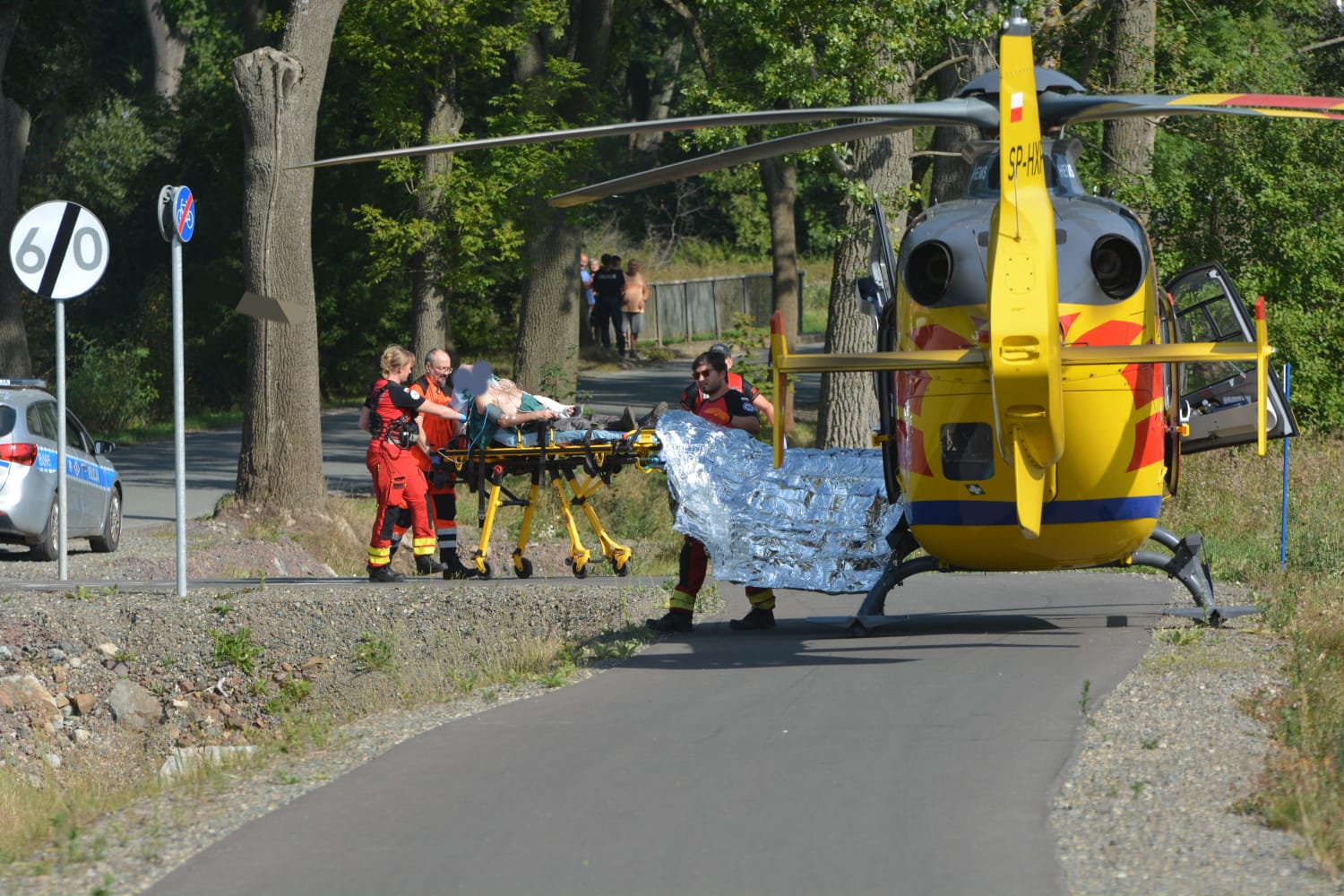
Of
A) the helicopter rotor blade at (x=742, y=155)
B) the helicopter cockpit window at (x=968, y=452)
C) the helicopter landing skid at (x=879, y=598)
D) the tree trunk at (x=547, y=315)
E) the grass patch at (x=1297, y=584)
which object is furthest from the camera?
the tree trunk at (x=547, y=315)

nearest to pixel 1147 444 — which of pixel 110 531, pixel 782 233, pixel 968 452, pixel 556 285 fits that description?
pixel 968 452

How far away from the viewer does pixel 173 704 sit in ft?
43.6

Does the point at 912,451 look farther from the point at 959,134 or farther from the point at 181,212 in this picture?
the point at 959,134

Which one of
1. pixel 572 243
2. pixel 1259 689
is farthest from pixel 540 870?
pixel 572 243

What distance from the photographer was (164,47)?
165 ft

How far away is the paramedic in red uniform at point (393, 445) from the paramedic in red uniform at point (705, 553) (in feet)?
8.78

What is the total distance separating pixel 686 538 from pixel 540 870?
19.5ft

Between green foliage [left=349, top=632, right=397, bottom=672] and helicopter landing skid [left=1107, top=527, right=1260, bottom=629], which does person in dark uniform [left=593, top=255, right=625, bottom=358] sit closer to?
green foliage [left=349, top=632, right=397, bottom=672]

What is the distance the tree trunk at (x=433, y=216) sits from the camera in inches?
967

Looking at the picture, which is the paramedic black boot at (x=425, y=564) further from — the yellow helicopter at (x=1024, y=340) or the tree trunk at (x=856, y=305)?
the tree trunk at (x=856, y=305)

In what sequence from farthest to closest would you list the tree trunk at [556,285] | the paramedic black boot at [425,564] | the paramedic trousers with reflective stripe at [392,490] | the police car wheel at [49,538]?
1. the tree trunk at [556,285]
2. the police car wheel at [49,538]
3. the paramedic black boot at [425,564]
4. the paramedic trousers with reflective stripe at [392,490]

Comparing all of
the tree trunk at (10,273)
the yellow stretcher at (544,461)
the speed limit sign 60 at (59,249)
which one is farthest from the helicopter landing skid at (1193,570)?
the tree trunk at (10,273)

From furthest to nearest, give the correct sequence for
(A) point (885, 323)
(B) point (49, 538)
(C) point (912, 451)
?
1. (B) point (49, 538)
2. (A) point (885, 323)
3. (C) point (912, 451)

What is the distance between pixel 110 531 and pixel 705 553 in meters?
9.00
